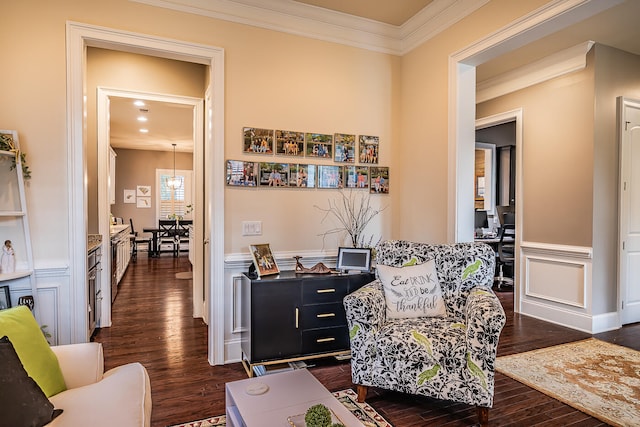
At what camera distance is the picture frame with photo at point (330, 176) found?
→ 3.46 meters

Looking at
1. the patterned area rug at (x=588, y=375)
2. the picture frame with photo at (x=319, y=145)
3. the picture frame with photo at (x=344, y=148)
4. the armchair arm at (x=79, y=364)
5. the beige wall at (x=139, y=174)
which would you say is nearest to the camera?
the armchair arm at (x=79, y=364)

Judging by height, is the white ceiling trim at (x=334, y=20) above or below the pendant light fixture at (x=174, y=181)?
above

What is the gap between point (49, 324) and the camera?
2652 mm

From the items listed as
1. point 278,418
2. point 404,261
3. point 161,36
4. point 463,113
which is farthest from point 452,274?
point 161,36

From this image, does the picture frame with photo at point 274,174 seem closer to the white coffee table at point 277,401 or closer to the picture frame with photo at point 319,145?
the picture frame with photo at point 319,145

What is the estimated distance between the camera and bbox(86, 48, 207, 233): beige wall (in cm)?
381

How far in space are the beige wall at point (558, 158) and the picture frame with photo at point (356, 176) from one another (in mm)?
2214

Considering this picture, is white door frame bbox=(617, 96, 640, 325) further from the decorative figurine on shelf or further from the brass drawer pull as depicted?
the decorative figurine on shelf

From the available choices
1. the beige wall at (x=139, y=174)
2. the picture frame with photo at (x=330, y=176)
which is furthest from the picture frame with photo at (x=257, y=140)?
the beige wall at (x=139, y=174)

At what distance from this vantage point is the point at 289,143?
3.33 m

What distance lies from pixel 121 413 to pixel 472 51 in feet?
10.8

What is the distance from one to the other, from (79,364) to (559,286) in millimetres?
4477

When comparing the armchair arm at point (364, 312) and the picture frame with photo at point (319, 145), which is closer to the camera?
the armchair arm at point (364, 312)

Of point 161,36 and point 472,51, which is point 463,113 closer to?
point 472,51
